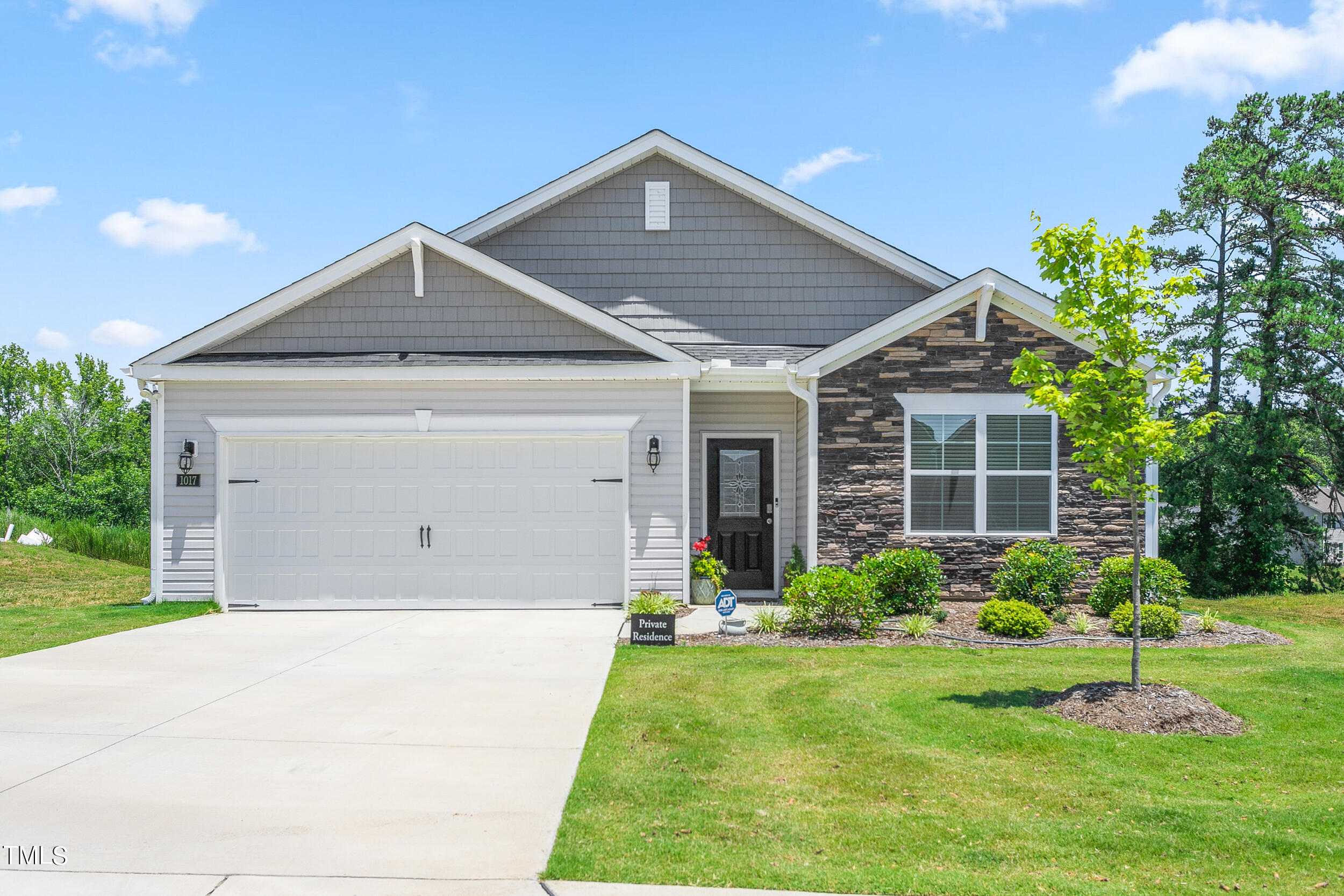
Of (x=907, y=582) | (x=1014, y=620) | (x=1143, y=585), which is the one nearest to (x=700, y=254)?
(x=907, y=582)

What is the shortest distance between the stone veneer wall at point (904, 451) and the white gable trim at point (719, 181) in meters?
2.42

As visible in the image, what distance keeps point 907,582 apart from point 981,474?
2.01 m

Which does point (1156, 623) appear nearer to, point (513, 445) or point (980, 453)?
point (980, 453)

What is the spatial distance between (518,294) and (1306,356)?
57.3ft

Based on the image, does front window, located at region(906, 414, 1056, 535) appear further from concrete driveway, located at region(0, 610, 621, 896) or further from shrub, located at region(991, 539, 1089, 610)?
concrete driveway, located at region(0, 610, 621, 896)

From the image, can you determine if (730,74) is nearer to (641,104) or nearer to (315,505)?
(641,104)

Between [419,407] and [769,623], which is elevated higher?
[419,407]

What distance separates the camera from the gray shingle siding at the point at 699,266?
46.5 feet

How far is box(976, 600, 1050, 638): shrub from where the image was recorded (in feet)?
32.0

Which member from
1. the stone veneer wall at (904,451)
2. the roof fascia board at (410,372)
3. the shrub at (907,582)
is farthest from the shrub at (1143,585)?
the roof fascia board at (410,372)

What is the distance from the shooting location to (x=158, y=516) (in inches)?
462

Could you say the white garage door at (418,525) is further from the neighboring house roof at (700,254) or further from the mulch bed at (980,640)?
the neighboring house roof at (700,254)

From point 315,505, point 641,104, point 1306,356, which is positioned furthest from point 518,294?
point 1306,356

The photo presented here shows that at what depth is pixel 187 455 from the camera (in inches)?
460
